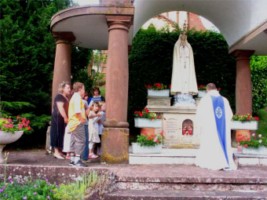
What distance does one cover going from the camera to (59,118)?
8266 mm

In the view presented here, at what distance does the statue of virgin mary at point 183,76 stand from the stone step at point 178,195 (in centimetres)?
555

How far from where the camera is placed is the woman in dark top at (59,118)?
787 centimetres

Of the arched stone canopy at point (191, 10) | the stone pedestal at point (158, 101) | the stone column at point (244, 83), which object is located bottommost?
the stone pedestal at point (158, 101)

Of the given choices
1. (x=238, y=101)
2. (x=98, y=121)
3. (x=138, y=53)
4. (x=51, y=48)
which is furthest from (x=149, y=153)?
(x=138, y=53)

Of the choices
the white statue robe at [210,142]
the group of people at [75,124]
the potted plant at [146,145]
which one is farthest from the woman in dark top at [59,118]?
the white statue robe at [210,142]

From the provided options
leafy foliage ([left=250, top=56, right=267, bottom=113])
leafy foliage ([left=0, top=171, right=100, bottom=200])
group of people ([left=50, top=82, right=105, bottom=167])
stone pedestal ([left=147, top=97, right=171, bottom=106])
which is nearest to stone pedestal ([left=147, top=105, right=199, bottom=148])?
stone pedestal ([left=147, top=97, right=171, bottom=106])

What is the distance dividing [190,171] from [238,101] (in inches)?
245

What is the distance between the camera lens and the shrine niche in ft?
34.4

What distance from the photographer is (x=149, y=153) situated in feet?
26.5

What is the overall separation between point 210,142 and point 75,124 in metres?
2.82

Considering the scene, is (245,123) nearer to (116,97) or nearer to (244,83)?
(244,83)

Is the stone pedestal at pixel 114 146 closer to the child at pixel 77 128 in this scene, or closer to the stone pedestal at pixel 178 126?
the child at pixel 77 128

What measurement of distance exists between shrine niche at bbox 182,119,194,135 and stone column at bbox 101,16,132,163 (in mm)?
3126

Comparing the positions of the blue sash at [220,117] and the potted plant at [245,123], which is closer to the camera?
the blue sash at [220,117]
